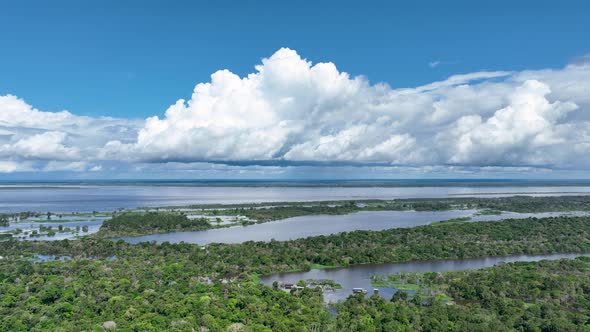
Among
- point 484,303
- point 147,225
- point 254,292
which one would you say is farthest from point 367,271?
point 147,225

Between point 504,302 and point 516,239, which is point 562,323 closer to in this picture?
point 504,302

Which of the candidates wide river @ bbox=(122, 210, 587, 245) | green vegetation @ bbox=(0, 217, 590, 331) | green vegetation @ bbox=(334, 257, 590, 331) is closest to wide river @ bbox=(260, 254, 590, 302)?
green vegetation @ bbox=(0, 217, 590, 331)

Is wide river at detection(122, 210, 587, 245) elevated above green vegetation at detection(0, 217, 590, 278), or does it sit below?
below

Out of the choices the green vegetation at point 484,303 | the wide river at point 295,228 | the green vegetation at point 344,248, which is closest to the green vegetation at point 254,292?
the green vegetation at point 484,303

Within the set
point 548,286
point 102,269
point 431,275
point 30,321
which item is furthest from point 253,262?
point 548,286

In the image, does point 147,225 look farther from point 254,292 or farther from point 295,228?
point 254,292

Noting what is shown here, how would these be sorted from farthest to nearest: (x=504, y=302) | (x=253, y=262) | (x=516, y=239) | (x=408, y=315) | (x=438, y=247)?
(x=516, y=239) < (x=438, y=247) < (x=253, y=262) < (x=504, y=302) < (x=408, y=315)

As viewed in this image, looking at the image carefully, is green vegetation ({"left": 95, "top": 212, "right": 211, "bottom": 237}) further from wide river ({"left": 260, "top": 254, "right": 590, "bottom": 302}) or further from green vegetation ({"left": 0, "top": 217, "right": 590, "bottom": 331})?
wide river ({"left": 260, "top": 254, "right": 590, "bottom": 302})
